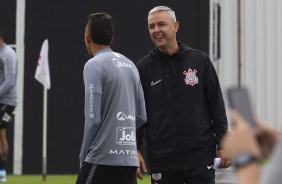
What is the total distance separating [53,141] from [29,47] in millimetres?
1487

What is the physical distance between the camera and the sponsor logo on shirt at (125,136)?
20.0 ft

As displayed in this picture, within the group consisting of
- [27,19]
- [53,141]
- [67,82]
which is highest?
[27,19]

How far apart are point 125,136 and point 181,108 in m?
0.82

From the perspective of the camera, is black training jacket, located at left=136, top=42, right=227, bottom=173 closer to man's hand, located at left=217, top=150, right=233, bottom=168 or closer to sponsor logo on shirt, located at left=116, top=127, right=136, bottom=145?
man's hand, located at left=217, top=150, right=233, bottom=168

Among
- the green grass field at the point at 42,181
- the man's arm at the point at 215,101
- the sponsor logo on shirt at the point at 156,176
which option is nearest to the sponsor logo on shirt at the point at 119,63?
the man's arm at the point at 215,101

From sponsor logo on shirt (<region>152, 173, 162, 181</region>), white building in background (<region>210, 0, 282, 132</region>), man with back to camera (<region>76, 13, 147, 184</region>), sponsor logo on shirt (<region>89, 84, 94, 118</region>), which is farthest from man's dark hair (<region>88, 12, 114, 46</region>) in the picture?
white building in background (<region>210, 0, 282, 132</region>)

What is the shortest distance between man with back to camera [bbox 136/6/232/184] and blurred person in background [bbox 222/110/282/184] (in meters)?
4.62

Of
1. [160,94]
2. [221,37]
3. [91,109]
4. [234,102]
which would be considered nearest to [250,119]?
[234,102]

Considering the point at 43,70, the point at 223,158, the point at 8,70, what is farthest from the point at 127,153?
the point at 43,70

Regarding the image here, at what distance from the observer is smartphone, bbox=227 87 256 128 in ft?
6.93

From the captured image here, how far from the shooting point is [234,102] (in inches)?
83.7

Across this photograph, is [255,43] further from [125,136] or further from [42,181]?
[125,136]

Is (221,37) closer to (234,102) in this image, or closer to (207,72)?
(207,72)

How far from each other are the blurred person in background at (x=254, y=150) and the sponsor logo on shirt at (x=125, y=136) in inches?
153
